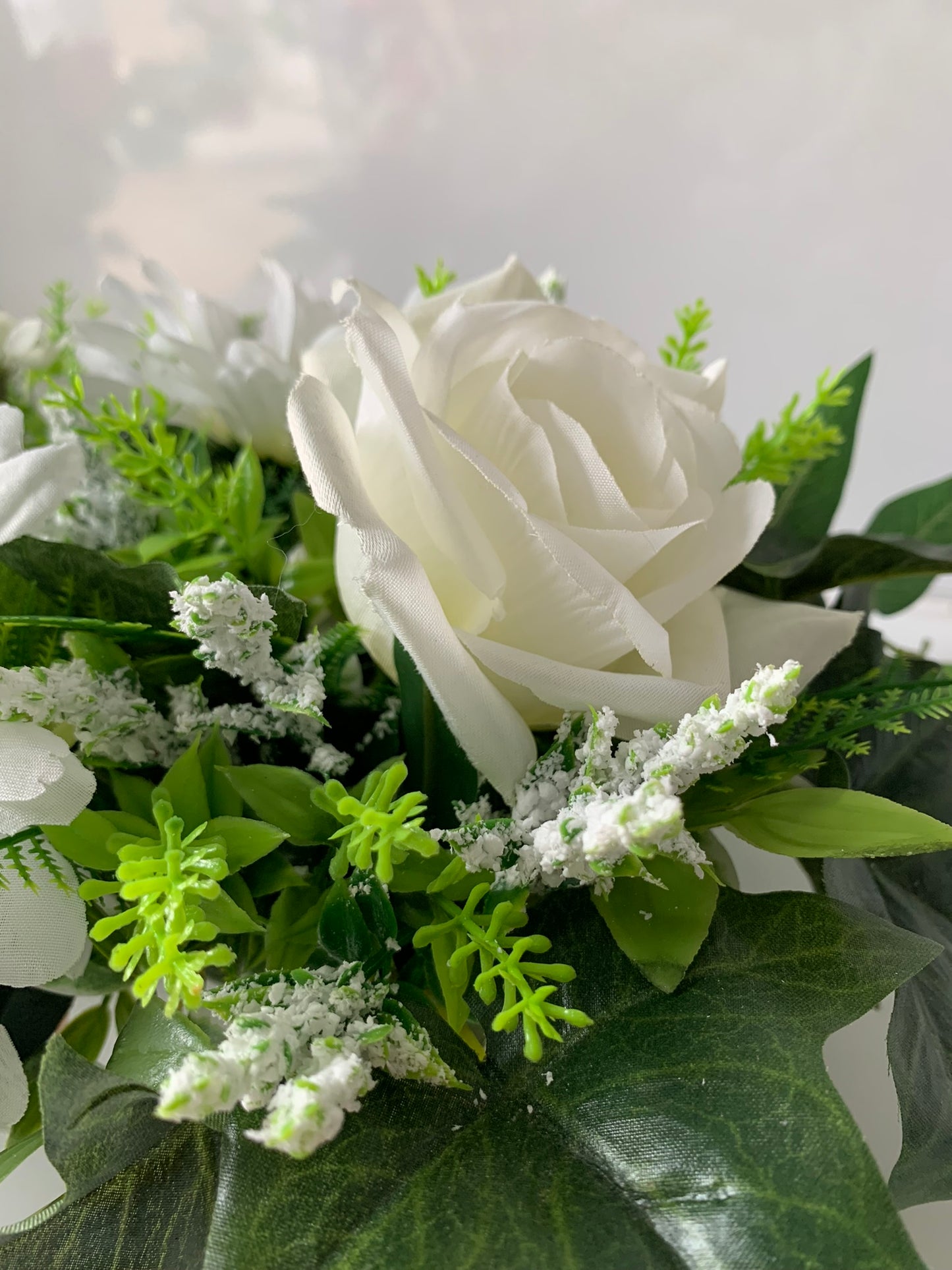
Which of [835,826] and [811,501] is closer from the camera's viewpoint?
[835,826]

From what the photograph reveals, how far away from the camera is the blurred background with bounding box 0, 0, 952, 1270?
3.00ft

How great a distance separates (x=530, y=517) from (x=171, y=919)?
0.39ft

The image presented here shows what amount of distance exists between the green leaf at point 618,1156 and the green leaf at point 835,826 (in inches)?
0.7

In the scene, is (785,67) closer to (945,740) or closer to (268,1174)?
(945,740)

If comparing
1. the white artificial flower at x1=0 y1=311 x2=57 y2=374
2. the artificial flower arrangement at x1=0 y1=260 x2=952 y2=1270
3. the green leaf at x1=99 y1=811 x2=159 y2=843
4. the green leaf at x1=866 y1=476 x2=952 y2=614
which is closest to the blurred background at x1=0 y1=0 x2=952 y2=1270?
the green leaf at x1=866 y1=476 x2=952 y2=614

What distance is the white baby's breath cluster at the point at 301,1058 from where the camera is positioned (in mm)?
154

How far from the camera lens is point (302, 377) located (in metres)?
0.24

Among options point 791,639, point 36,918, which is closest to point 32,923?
point 36,918

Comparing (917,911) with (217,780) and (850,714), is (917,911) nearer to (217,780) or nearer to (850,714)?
(850,714)

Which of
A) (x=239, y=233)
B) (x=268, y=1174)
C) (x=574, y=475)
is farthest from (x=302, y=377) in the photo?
(x=239, y=233)

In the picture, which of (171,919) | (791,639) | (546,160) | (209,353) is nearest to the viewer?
(171,919)

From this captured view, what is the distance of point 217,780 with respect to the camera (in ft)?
0.80

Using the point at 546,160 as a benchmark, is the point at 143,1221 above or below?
below

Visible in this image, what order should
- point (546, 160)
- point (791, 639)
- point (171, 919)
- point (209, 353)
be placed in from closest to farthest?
point (171, 919)
point (791, 639)
point (209, 353)
point (546, 160)
